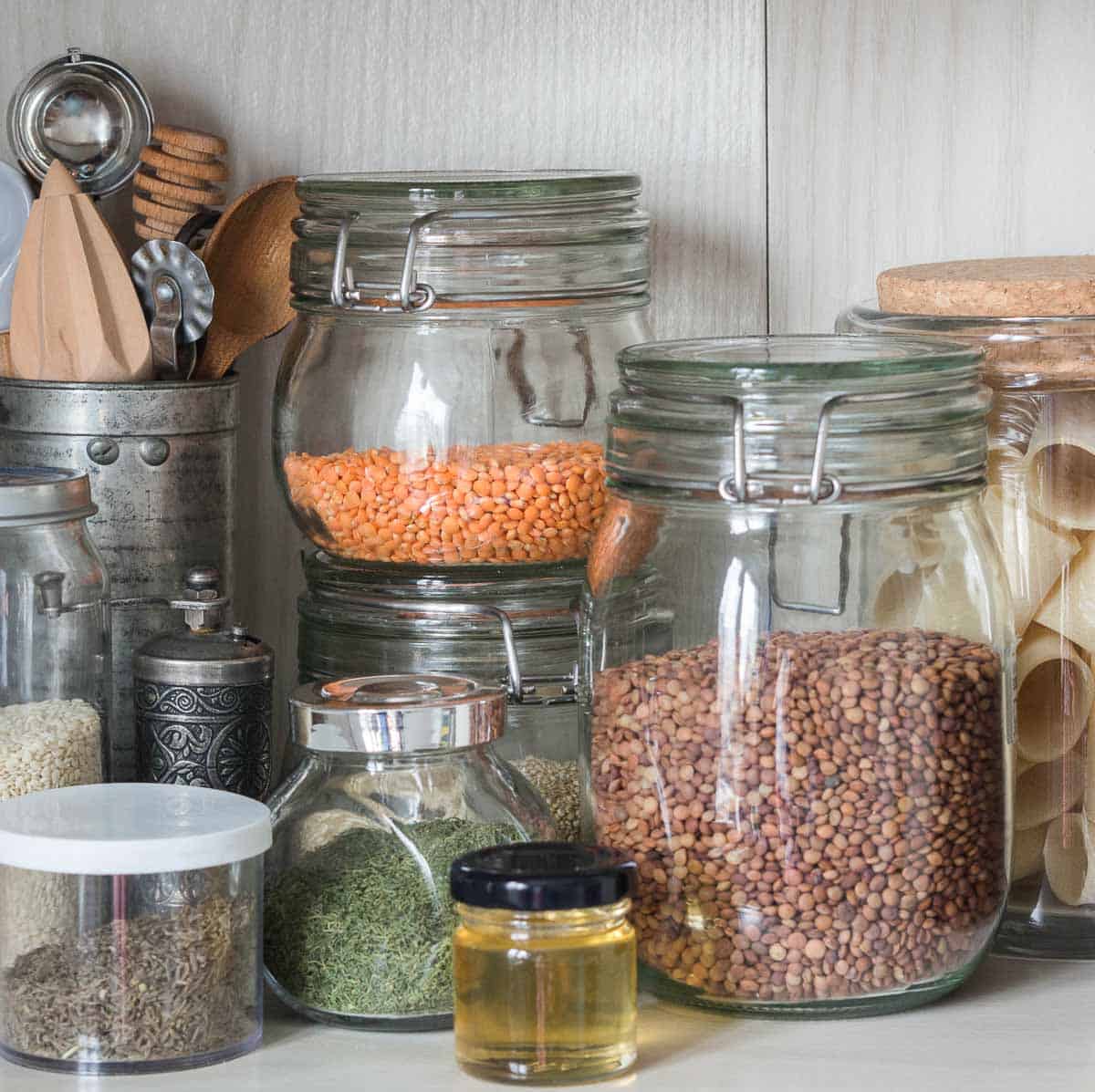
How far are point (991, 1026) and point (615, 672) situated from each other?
21 cm

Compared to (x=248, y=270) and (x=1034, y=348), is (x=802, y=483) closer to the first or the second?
(x=1034, y=348)

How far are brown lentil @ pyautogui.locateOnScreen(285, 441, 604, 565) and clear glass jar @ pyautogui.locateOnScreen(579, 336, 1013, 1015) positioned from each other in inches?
4.2

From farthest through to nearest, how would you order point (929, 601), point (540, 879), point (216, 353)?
1. point (216, 353)
2. point (929, 601)
3. point (540, 879)

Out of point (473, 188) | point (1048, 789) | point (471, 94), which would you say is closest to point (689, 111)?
point (471, 94)

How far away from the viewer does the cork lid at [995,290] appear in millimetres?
830

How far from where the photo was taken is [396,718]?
28.5 inches

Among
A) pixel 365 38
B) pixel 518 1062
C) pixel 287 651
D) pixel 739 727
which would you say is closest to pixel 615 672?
pixel 739 727

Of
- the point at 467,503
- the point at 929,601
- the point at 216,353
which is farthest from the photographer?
the point at 216,353

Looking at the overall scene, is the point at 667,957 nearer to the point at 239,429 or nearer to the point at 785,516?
the point at 785,516

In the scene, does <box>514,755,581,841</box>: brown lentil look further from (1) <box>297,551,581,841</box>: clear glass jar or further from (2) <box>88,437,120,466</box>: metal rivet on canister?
(2) <box>88,437,120,466</box>: metal rivet on canister

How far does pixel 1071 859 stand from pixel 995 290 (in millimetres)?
265

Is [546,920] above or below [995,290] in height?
below

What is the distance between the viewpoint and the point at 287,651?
1.11 meters

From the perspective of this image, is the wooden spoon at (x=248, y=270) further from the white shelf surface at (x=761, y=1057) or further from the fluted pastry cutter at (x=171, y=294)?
the white shelf surface at (x=761, y=1057)
